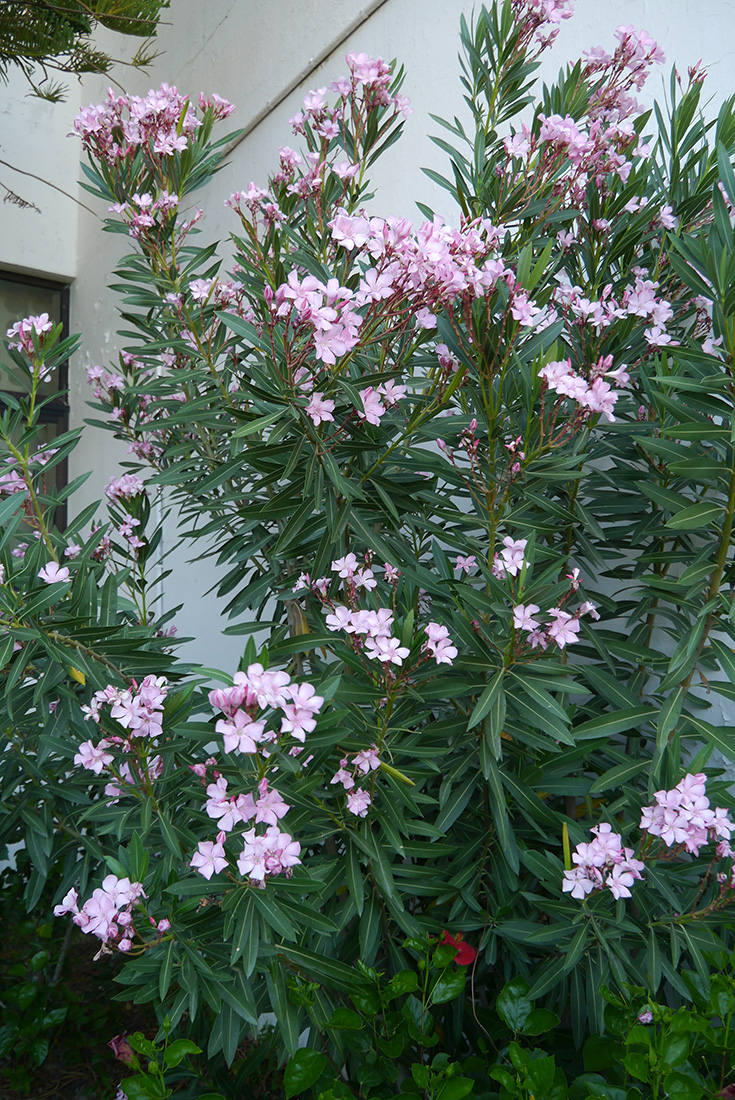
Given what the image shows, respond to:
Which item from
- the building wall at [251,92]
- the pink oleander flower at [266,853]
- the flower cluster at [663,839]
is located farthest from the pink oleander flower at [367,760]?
the building wall at [251,92]

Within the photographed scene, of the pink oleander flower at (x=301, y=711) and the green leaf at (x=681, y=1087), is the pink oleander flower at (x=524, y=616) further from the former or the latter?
the green leaf at (x=681, y=1087)

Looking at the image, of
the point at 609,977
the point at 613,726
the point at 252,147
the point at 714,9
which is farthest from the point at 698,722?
the point at 252,147

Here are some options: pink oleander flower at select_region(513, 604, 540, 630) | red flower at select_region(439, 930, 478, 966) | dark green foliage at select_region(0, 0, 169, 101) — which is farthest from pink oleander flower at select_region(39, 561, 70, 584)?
dark green foliage at select_region(0, 0, 169, 101)

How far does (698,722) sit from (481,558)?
1.48 ft

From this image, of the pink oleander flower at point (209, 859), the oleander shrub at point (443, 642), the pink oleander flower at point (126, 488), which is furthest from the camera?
the pink oleander flower at point (126, 488)

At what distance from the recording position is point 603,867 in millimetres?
1166

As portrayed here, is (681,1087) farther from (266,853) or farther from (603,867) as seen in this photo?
(266,853)

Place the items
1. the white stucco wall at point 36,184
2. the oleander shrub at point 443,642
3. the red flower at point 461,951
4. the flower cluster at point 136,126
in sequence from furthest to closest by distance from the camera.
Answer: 1. the white stucco wall at point 36,184
2. the flower cluster at point 136,126
3. the red flower at point 461,951
4. the oleander shrub at point 443,642

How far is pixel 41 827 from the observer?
179cm

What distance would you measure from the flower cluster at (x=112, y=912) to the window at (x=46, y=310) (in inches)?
153

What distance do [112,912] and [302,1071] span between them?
36cm

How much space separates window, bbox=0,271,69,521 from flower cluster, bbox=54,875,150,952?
153 inches

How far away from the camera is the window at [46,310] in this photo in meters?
4.69

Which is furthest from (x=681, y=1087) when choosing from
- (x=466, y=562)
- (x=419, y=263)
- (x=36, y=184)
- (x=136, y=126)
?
(x=36, y=184)
